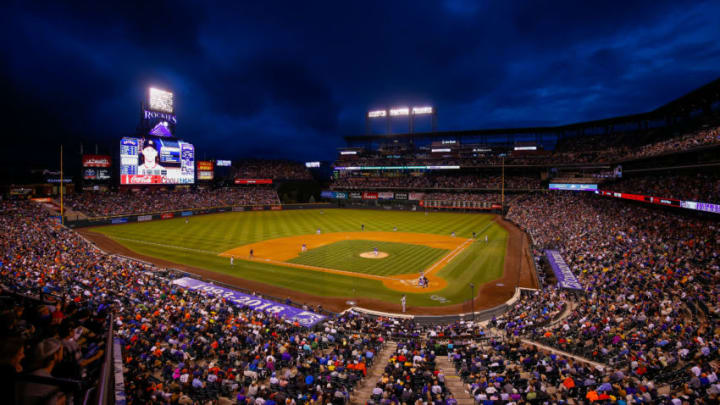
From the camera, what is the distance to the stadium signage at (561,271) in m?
21.4

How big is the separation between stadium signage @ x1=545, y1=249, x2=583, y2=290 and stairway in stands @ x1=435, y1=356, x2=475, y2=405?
38.9ft

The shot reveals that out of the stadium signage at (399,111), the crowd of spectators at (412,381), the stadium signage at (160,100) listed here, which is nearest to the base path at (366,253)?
the crowd of spectators at (412,381)

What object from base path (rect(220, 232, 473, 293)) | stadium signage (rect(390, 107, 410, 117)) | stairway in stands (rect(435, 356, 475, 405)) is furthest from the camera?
stadium signage (rect(390, 107, 410, 117))

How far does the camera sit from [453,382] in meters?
12.1

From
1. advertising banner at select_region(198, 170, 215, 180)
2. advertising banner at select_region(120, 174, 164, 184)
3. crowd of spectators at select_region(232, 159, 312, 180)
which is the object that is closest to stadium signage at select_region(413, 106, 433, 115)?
crowd of spectators at select_region(232, 159, 312, 180)

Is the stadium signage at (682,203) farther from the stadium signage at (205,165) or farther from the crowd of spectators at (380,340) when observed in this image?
the stadium signage at (205,165)

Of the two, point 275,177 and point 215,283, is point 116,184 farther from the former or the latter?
point 215,283

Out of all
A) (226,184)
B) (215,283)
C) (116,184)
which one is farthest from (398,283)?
(226,184)

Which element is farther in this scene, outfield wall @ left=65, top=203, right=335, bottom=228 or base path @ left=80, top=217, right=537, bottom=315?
outfield wall @ left=65, top=203, right=335, bottom=228

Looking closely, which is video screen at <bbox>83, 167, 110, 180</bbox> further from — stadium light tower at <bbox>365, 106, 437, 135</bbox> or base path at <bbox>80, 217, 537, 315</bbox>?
stadium light tower at <bbox>365, 106, 437, 135</bbox>

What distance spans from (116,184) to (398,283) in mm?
68709

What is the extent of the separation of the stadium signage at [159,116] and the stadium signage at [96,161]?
11480 millimetres

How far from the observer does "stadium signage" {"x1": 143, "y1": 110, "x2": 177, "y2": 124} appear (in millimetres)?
61719

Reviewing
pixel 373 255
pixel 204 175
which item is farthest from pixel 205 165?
pixel 373 255
